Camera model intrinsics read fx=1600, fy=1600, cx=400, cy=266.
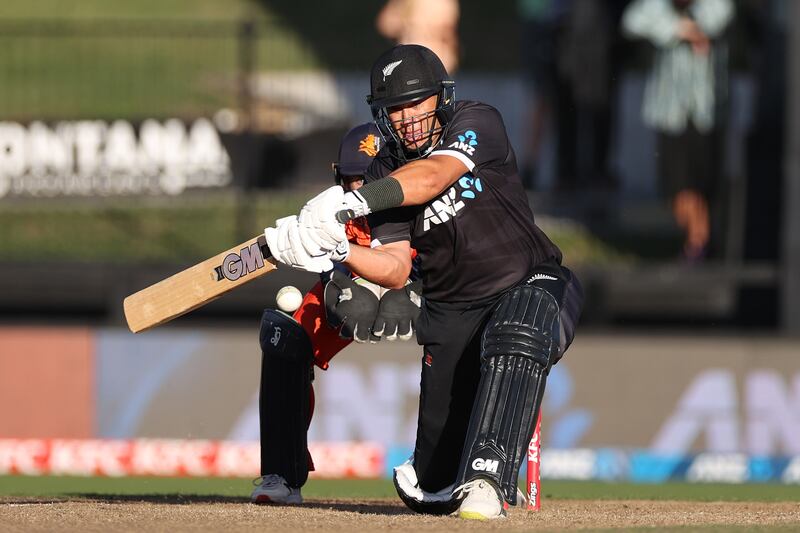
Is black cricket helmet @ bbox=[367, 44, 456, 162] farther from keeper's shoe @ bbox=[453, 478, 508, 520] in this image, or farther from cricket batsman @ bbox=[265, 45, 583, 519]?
keeper's shoe @ bbox=[453, 478, 508, 520]

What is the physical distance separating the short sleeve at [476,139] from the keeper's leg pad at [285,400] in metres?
1.35

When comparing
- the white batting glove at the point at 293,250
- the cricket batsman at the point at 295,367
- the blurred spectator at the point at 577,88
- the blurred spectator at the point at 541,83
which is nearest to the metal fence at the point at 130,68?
the blurred spectator at the point at 541,83

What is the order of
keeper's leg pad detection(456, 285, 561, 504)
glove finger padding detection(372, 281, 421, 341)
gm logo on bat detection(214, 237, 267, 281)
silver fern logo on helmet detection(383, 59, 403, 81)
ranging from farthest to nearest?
glove finger padding detection(372, 281, 421, 341) → silver fern logo on helmet detection(383, 59, 403, 81) → gm logo on bat detection(214, 237, 267, 281) → keeper's leg pad detection(456, 285, 561, 504)

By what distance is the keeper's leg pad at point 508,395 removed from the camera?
6.14m

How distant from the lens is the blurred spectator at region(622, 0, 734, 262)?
1300 cm

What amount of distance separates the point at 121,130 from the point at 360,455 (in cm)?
383

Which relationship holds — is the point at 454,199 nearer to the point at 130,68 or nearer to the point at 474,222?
the point at 474,222

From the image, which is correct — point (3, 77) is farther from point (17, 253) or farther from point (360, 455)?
point (360, 455)

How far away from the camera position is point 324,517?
6.39 meters

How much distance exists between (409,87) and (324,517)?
1.77m

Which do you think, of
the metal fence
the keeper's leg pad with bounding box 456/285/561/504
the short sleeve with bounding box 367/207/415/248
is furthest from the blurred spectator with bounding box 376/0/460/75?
the keeper's leg pad with bounding box 456/285/561/504

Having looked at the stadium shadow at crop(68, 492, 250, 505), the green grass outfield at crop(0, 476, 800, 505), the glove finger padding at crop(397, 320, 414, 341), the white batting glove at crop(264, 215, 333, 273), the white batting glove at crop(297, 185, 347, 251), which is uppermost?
the white batting glove at crop(297, 185, 347, 251)

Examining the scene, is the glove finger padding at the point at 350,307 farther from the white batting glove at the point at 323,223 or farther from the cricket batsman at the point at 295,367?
the white batting glove at the point at 323,223

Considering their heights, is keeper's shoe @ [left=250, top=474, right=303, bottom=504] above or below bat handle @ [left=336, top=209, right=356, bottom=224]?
below
